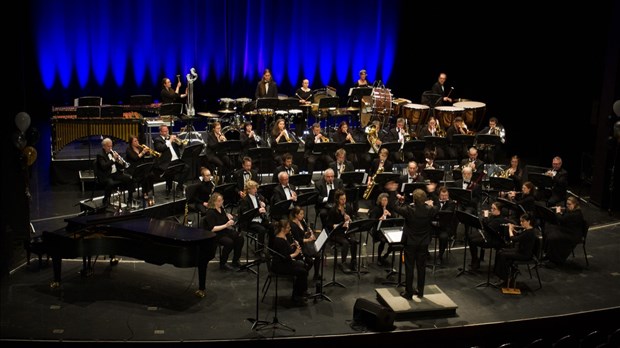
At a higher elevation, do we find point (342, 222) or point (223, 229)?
point (342, 222)

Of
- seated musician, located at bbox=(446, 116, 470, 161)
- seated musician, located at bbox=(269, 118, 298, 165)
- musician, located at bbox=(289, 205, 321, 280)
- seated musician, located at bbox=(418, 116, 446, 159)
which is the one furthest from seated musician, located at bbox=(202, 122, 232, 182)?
seated musician, located at bbox=(446, 116, 470, 161)

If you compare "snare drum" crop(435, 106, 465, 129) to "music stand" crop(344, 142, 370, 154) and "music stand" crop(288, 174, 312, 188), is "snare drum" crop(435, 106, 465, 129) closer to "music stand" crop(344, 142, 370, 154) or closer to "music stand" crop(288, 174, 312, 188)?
"music stand" crop(344, 142, 370, 154)

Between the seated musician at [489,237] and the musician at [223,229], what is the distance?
3.77 m

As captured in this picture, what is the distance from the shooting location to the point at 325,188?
14133 mm

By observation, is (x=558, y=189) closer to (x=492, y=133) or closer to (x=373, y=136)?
(x=492, y=133)

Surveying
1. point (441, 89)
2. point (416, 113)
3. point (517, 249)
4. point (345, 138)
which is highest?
point (441, 89)

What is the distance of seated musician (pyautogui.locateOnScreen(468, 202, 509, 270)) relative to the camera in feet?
41.1

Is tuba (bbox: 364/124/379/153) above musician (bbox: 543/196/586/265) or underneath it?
above

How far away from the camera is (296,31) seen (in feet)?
71.8

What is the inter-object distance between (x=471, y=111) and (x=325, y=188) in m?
5.81

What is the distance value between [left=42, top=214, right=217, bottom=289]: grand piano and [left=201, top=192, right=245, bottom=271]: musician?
73 cm

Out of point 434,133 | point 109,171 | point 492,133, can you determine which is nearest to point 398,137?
point 434,133

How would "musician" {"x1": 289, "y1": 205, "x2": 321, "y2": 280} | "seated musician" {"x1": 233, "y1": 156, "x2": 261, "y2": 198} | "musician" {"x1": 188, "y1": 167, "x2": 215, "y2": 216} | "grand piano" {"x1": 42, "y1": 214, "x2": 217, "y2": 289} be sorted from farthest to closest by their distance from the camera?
"seated musician" {"x1": 233, "y1": 156, "x2": 261, "y2": 198}
"musician" {"x1": 188, "y1": 167, "x2": 215, "y2": 216}
"musician" {"x1": 289, "y1": 205, "x2": 321, "y2": 280}
"grand piano" {"x1": 42, "y1": 214, "x2": 217, "y2": 289}

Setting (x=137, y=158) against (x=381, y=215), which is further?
(x=137, y=158)
